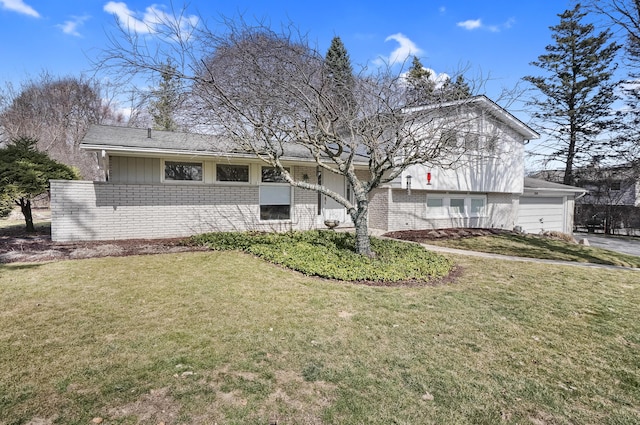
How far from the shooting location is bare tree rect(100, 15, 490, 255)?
19.9ft

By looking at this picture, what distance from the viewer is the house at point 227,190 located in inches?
340

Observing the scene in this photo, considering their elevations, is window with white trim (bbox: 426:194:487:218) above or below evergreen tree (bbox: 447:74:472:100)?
below

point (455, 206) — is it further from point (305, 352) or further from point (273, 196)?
point (305, 352)

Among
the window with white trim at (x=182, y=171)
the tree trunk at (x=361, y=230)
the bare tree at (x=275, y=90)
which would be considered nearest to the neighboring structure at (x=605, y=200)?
the bare tree at (x=275, y=90)

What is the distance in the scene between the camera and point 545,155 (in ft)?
83.3

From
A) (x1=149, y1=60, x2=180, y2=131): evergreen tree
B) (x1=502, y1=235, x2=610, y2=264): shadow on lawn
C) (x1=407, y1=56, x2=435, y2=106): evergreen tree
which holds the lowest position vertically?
(x1=502, y1=235, x2=610, y2=264): shadow on lawn

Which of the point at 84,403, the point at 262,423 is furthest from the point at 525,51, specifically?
the point at 84,403

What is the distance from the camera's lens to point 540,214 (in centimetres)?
1786

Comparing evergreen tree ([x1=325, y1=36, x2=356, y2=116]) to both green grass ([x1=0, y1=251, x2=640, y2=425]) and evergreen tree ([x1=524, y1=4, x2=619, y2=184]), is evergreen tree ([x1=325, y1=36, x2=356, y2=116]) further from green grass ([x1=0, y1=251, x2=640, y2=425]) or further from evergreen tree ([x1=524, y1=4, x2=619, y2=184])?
evergreen tree ([x1=524, y1=4, x2=619, y2=184])

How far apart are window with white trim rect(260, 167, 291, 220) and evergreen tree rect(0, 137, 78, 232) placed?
6.36m

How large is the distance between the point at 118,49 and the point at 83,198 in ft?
15.4

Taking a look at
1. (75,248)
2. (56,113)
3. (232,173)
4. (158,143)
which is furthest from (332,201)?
(56,113)

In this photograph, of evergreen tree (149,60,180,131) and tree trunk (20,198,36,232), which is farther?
tree trunk (20,198,36,232)

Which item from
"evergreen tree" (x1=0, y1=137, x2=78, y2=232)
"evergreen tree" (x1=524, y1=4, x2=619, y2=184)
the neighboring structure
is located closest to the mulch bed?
"evergreen tree" (x1=0, y1=137, x2=78, y2=232)
